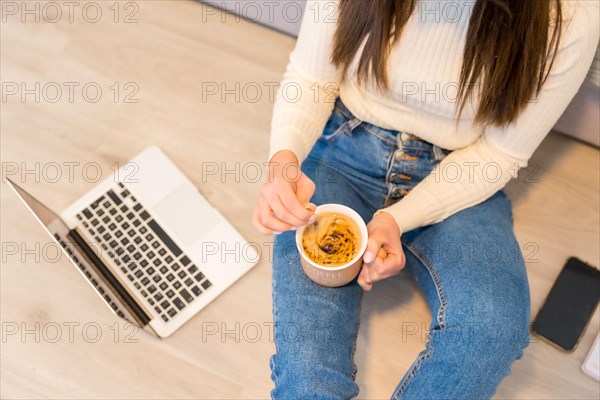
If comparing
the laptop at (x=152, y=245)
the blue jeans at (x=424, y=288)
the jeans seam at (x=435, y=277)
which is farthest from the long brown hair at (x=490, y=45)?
the laptop at (x=152, y=245)

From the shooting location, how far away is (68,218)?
44.2 inches

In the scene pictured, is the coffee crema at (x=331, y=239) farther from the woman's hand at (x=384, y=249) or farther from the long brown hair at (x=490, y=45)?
the long brown hair at (x=490, y=45)

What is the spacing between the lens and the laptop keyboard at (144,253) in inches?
42.1

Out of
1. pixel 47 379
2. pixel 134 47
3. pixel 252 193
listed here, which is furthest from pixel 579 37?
pixel 47 379

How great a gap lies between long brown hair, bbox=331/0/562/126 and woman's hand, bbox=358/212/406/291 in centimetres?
20

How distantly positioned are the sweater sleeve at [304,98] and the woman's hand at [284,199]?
0.04 metres

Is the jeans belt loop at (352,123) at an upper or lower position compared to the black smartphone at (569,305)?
upper

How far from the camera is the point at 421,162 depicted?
36.7 inches

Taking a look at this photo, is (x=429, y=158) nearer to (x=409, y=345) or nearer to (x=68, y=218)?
(x=409, y=345)

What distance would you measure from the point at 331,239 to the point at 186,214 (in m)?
0.43

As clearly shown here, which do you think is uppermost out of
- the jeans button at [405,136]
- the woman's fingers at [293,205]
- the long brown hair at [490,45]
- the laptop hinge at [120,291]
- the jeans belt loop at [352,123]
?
the long brown hair at [490,45]

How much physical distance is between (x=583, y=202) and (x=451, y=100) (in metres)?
0.52

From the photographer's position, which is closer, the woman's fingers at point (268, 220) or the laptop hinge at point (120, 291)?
the woman's fingers at point (268, 220)

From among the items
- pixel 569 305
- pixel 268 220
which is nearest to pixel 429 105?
pixel 268 220
